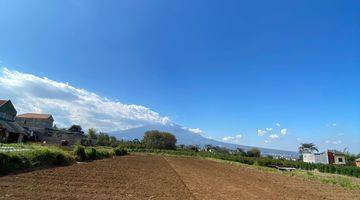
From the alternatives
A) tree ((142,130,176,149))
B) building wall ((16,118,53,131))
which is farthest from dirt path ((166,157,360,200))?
tree ((142,130,176,149))

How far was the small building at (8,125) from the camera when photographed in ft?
150

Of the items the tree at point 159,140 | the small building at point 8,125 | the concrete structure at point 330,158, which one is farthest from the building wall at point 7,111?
the concrete structure at point 330,158

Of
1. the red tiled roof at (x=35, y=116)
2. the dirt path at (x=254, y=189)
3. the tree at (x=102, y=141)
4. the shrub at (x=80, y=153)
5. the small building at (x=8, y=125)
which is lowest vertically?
the dirt path at (x=254, y=189)

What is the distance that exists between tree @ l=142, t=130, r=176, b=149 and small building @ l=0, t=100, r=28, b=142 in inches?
2581

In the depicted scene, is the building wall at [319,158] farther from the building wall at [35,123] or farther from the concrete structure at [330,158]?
the building wall at [35,123]

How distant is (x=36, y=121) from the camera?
277 ft

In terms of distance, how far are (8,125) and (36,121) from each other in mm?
38590

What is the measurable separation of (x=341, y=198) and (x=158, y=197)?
11063 millimetres

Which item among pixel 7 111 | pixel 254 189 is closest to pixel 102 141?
pixel 7 111

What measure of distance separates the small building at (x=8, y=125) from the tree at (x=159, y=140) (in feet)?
215

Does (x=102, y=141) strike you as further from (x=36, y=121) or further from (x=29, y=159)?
(x=29, y=159)

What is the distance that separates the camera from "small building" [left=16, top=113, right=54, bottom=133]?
272ft

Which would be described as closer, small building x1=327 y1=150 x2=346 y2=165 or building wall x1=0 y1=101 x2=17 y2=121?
building wall x1=0 y1=101 x2=17 y2=121

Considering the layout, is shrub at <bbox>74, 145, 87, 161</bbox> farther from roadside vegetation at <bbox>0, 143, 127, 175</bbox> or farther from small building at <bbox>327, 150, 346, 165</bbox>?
small building at <bbox>327, 150, 346, 165</bbox>
